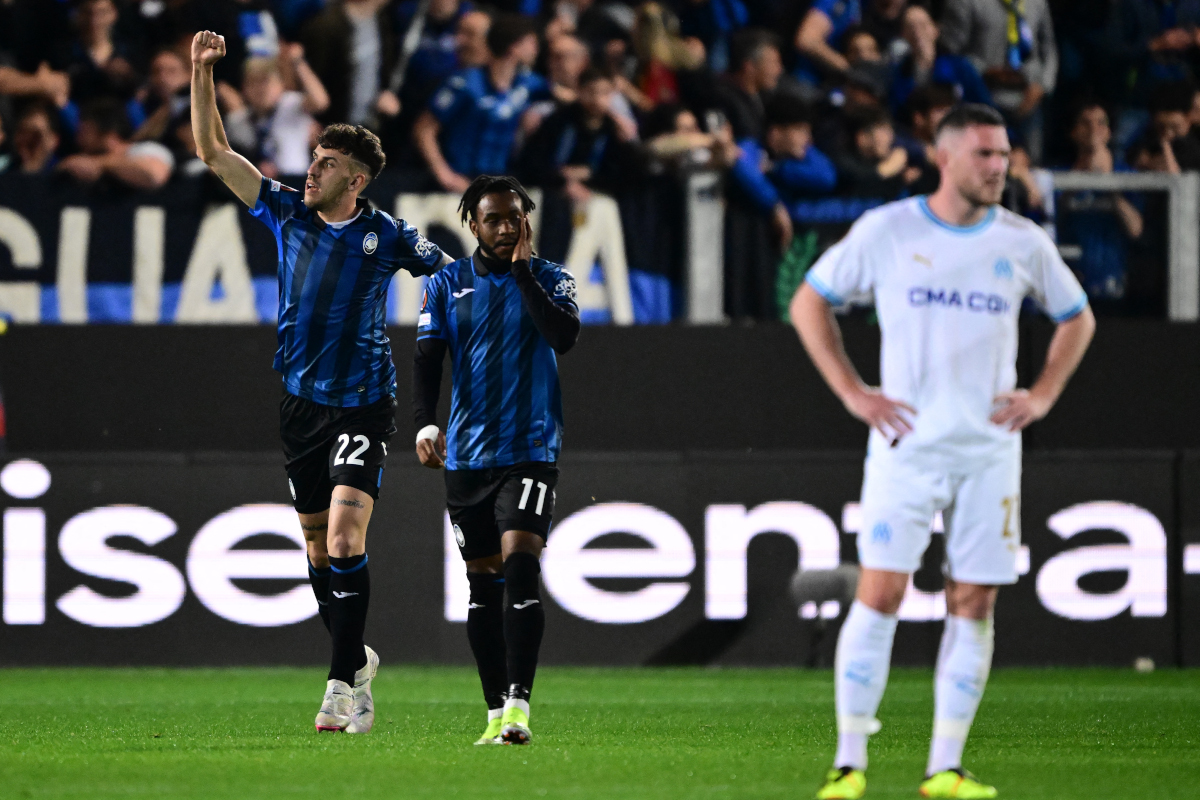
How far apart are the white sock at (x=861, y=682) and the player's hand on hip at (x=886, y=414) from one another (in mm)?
483

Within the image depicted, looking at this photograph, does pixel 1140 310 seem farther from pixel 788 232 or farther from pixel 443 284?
pixel 443 284

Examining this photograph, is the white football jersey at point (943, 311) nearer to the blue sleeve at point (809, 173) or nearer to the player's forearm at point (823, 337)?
the player's forearm at point (823, 337)

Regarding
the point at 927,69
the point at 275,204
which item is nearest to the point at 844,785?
the point at 275,204

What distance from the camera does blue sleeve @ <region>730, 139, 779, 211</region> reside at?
11188 mm

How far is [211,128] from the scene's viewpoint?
6.92 metres

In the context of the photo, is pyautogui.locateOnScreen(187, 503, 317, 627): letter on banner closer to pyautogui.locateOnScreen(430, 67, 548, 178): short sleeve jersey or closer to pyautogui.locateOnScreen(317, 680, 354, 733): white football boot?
pyautogui.locateOnScreen(430, 67, 548, 178): short sleeve jersey

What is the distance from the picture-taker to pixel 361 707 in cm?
699

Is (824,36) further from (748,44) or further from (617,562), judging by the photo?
(617,562)

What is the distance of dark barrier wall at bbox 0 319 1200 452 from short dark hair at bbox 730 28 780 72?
2.52 meters

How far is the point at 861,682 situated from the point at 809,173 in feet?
22.9

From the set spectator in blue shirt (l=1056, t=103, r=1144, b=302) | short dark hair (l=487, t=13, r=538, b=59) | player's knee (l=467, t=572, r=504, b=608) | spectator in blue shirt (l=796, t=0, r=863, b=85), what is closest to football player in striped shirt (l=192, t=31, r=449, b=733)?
player's knee (l=467, t=572, r=504, b=608)

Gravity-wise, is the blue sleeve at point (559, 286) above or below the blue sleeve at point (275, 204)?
below

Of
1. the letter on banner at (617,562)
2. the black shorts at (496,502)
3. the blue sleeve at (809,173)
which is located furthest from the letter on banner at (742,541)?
the black shorts at (496,502)

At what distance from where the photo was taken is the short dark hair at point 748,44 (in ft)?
40.9
